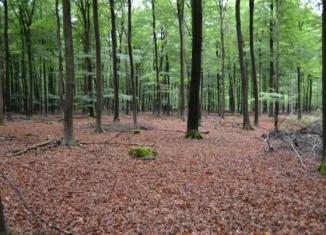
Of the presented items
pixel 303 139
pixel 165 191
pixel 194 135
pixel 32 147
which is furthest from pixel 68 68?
pixel 303 139

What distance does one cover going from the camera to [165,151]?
35.6 ft

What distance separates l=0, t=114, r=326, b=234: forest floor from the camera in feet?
17.2

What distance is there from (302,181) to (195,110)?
21.7 ft

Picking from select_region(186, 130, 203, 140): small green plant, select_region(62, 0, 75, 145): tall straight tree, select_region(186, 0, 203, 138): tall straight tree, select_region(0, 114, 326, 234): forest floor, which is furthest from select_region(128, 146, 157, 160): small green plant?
select_region(186, 0, 203, 138): tall straight tree

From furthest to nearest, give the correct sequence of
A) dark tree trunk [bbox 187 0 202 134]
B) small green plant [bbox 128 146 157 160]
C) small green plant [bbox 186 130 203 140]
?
small green plant [bbox 186 130 203 140] < dark tree trunk [bbox 187 0 202 134] < small green plant [bbox 128 146 157 160]

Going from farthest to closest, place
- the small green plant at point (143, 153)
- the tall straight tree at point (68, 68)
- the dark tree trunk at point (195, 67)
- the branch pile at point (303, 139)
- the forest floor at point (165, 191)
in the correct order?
the dark tree trunk at point (195, 67), the tall straight tree at point (68, 68), the branch pile at point (303, 139), the small green plant at point (143, 153), the forest floor at point (165, 191)

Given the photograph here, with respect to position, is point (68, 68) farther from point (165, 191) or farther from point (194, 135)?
point (165, 191)

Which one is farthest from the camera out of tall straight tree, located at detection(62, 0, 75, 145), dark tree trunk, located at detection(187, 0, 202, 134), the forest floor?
dark tree trunk, located at detection(187, 0, 202, 134)

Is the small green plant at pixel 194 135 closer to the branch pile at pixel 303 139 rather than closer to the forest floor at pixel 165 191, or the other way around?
the forest floor at pixel 165 191

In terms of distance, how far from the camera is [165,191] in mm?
6816

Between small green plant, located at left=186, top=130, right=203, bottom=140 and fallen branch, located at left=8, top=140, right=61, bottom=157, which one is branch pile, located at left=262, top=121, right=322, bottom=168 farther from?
fallen branch, located at left=8, top=140, right=61, bottom=157

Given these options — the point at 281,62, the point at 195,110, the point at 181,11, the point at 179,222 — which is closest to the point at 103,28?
the point at 181,11

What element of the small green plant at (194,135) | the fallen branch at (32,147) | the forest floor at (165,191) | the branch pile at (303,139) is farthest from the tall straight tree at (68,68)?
the branch pile at (303,139)

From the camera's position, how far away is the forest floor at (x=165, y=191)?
5.25 m
